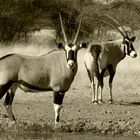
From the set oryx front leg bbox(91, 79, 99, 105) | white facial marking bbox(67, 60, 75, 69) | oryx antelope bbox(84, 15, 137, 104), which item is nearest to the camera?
white facial marking bbox(67, 60, 75, 69)

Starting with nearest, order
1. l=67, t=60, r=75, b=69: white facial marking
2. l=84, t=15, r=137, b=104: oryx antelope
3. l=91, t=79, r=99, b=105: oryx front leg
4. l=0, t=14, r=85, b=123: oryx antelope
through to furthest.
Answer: l=67, t=60, r=75, b=69: white facial marking
l=0, t=14, r=85, b=123: oryx antelope
l=91, t=79, r=99, b=105: oryx front leg
l=84, t=15, r=137, b=104: oryx antelope

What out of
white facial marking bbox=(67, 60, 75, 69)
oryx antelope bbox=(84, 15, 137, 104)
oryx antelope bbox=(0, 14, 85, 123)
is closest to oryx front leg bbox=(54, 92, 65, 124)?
oryx antelope bbox=(0, 14, 85, 123)

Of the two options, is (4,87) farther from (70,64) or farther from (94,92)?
(94,92)

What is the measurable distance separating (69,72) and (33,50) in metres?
11.0

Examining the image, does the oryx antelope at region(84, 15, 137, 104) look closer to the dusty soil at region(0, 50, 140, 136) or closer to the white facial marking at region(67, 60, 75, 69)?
the dusty soil at region(0, 50, 140, 136)

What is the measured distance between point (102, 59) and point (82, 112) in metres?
2.10

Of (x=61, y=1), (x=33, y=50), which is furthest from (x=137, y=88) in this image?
(x=61, y=1)

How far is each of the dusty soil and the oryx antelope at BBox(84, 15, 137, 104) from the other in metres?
0.37

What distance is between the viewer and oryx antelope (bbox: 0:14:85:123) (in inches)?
477

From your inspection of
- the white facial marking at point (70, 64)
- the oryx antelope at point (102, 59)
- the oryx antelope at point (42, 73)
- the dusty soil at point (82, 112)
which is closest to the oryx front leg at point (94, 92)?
the oryx antelope at point (102, 59)

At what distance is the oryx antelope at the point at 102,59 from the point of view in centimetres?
1532

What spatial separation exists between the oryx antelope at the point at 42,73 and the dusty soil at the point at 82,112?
1.79 feet

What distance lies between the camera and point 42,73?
12359mm

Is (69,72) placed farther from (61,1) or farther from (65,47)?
(61,1)
